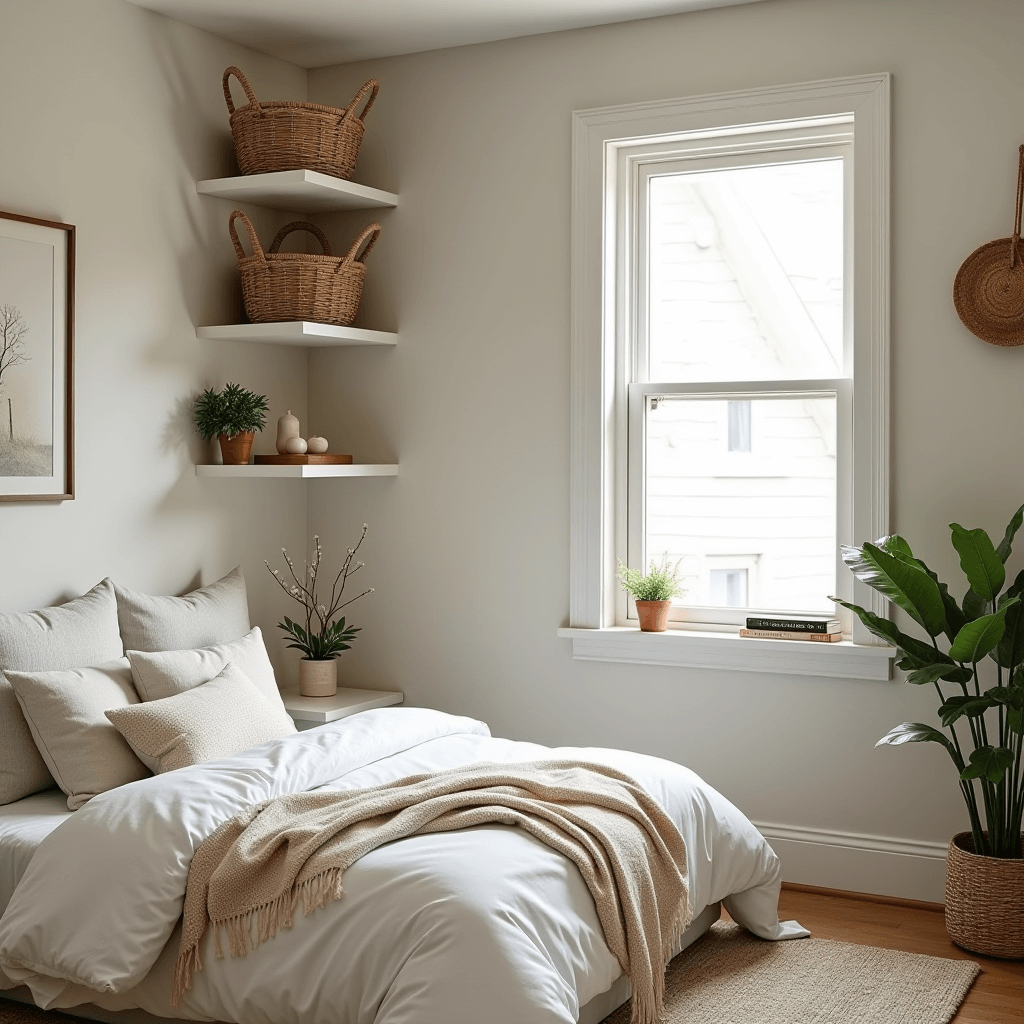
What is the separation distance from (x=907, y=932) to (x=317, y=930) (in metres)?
1.89

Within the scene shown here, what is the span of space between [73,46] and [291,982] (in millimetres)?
2736

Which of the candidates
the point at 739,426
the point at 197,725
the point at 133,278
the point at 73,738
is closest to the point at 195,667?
the point at 197,725

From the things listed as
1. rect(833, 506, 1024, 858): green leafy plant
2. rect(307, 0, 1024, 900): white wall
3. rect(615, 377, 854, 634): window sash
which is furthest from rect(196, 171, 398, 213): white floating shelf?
rect(833, 506, 1024, 858): green leafy plant

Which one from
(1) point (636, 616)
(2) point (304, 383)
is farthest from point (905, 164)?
(2) point (304, 383)

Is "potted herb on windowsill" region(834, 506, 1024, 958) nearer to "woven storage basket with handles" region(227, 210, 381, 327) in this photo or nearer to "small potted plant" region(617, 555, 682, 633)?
"small potted plant" region(617, 555, 682, 633)

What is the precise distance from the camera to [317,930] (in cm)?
252

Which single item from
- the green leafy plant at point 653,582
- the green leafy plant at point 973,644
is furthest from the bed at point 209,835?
the green leafy plant at point 653,582

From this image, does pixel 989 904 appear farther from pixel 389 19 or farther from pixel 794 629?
pixel 389 19

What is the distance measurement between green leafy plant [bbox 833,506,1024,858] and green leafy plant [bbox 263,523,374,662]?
1.85 metres

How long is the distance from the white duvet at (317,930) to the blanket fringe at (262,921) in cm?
2

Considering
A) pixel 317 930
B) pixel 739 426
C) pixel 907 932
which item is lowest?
pixel 907 932

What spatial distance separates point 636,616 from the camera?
4.29m

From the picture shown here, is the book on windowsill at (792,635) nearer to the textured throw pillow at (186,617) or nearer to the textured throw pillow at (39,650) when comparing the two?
the textured throw pillow at (186,617)

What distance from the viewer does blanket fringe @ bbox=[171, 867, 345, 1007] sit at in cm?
254
